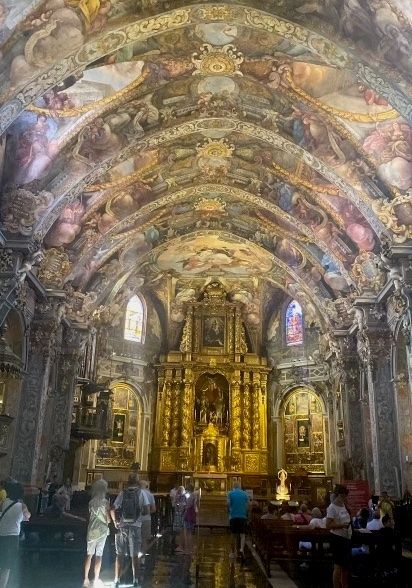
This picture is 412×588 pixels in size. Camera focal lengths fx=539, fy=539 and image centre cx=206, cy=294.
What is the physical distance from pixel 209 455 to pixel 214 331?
20.1 ft

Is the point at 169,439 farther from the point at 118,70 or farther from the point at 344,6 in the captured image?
the point at 344,6

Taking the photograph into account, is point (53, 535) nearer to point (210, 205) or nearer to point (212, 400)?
point (210, 205)

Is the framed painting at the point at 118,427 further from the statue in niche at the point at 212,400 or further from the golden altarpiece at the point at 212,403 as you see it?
the statue in niche at the point at 212,400

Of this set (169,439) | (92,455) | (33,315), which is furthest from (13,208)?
(169,439)

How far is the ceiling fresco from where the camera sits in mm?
10195

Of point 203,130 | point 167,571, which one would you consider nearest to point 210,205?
point 203,130

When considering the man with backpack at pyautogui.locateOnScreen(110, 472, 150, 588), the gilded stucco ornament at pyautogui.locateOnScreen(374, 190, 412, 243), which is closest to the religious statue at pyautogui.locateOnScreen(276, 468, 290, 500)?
the gilded stucco ornament at pyautogui.locateOnScreen(374, 190, 412, 243)

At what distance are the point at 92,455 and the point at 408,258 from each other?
1560 cm

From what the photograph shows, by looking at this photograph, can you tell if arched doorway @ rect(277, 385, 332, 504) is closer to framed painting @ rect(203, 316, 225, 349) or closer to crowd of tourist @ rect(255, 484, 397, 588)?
framed painting @ rect(203, 316, 225, 349)

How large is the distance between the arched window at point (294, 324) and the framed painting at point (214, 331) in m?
3.27

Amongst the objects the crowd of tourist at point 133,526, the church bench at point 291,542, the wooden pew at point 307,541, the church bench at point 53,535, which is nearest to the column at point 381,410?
the crowd of tourist at point 133,526

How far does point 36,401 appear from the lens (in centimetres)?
1460

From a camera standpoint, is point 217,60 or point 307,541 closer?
point 307,541

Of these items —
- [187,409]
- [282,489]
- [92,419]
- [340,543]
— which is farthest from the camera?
[187,409]
